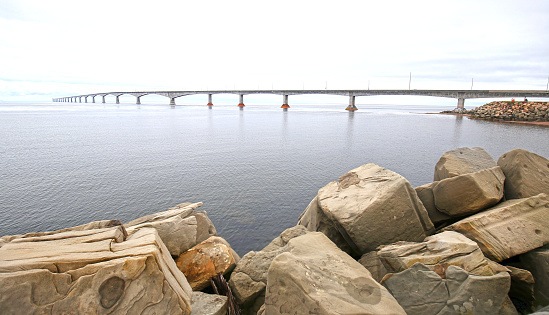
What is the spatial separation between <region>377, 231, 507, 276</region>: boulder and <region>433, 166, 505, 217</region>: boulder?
185cm

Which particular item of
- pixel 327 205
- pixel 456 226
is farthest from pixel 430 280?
pixel 327 205

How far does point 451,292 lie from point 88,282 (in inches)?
236

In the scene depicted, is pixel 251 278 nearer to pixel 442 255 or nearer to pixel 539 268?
pixel 442 255

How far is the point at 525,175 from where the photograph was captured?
7941 mm

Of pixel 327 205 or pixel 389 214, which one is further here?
pixel 327 205

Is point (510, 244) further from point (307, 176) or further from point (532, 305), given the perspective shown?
point (307, 176)

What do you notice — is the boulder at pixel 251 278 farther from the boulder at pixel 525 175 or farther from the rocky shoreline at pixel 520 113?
the rocky shoreline at pixel 520 113

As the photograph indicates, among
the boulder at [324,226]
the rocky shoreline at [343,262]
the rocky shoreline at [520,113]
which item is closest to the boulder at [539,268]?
the rocky shoreline at [343,262]

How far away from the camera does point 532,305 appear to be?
5.39 m

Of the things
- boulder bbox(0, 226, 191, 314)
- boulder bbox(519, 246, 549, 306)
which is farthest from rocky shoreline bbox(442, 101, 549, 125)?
boulder bbox(0, 226, 191, 314)

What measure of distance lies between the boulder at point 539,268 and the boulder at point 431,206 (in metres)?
2.11

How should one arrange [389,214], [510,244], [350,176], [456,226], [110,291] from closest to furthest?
[110,291]
[510,244]
[456,226]
[389,214]
[350,176]

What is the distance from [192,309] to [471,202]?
7.22m

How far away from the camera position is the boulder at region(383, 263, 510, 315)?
4645 millimetres
